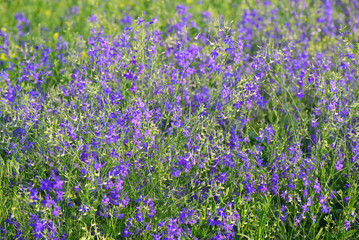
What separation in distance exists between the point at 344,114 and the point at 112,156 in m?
1.86

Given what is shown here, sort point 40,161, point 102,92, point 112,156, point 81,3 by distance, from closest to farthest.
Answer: point 112,156
point 40,161
point 102,92
point 81,3

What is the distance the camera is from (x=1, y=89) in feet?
11.4

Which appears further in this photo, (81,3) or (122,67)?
(81,3)

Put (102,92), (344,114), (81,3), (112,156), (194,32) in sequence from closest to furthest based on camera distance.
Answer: (112,156) → (102,92) → (344,114) → (194,32) → (81,3)

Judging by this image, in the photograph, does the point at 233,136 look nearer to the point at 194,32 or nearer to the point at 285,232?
the point at 285,232

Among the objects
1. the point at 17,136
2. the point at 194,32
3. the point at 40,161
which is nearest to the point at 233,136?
the point at 40,161

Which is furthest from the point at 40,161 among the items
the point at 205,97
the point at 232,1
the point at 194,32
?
the point at 232,1

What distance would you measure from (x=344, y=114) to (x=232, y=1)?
368 centimetres

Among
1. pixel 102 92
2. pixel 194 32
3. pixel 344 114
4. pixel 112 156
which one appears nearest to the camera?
pixel 112 156

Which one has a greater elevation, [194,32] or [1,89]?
[194,32]

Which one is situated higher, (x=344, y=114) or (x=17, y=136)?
(x=17, y=136)

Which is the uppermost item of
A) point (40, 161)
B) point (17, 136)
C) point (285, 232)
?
point (17, 136)

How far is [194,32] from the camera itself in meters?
5.41

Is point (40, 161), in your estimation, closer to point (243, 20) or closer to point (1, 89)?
point (1, 89)
